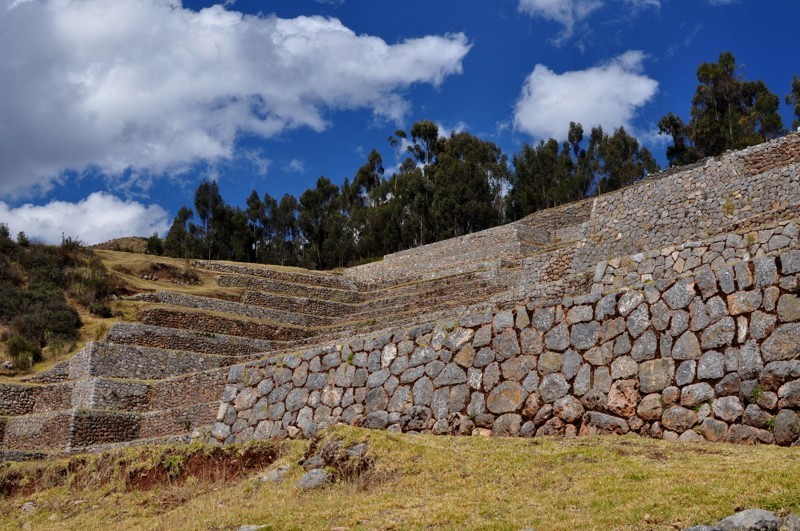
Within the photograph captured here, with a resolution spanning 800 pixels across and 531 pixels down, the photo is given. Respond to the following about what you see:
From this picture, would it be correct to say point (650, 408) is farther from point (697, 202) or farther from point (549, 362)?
point (697, 202)

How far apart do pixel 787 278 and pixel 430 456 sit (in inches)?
177

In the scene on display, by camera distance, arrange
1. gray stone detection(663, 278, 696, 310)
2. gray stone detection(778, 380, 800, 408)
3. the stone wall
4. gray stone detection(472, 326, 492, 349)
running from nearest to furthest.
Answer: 1. gray stone detection(778, 380, 800, 408)
2. gray stone detection(663, 278, 696, 310)
3. gray stone detection(472, 326, 492, 349)
4. the stone wall

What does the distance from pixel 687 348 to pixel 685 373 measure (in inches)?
12.0

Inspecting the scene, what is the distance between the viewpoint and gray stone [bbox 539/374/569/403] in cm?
986

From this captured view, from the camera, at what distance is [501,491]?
7219 mm

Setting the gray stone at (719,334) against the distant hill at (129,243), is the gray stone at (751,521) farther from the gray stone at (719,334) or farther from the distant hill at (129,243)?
the distant hill at (129,243)

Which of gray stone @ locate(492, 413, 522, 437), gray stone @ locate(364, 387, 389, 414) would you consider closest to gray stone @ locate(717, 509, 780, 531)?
gray stone @ locate(492, 413, 522, 437)

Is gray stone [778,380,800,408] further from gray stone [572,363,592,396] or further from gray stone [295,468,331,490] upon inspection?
gray stone [295,468,331,490]

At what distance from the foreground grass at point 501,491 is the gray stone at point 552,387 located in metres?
0.89

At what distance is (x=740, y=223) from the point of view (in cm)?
1788

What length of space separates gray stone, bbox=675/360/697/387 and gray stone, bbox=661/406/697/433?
1.03ft

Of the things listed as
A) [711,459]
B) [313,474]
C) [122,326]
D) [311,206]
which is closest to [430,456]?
[313,474]

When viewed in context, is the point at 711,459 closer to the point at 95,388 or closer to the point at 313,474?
the point at 313,474

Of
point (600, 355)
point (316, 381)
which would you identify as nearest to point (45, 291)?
point (316, 381)
